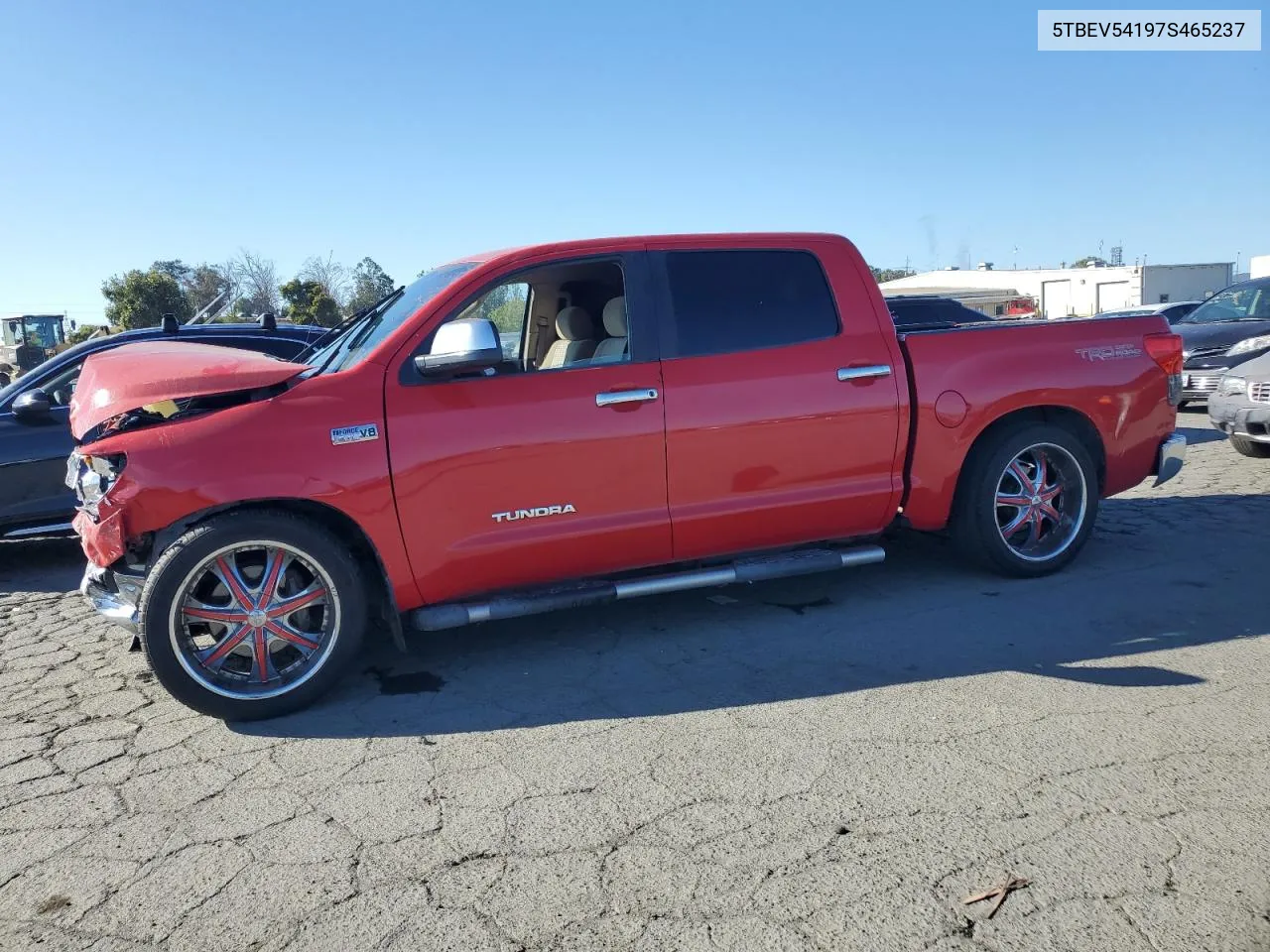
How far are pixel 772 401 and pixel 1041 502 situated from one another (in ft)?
6.18

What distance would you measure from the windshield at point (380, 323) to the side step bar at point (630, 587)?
1209 mm

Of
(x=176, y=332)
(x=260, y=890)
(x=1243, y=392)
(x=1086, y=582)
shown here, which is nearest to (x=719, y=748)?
(x=260, y=890)

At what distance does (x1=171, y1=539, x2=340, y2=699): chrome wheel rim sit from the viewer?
12.7 feet

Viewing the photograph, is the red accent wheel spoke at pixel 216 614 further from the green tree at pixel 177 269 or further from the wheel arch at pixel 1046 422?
the green tree at pixel 177 269

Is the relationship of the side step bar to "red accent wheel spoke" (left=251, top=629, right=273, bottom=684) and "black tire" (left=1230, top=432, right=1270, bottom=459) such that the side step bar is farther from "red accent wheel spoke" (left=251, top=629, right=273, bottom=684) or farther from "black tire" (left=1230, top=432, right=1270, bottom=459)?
"black tire" (left=1230, top=432, right=1270, bottom=459)

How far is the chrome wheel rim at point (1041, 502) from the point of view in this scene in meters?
5.35

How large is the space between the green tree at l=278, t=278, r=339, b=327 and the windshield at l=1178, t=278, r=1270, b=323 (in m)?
30.5

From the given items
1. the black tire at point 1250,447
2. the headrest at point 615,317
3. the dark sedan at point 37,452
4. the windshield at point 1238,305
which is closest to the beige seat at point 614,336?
the headrest at point 615,317

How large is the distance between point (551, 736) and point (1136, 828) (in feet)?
6.56

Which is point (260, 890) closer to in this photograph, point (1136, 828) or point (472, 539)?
point (472, 539)

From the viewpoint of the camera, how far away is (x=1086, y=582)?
5.30 meters

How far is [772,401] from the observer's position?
464cm

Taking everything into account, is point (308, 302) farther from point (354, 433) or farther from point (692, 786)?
point (692, 786)

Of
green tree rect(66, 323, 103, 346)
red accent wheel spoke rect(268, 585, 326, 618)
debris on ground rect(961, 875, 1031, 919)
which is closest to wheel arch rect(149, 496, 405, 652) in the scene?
red accent wheel spoke rect(268, 585, 326, 618)
